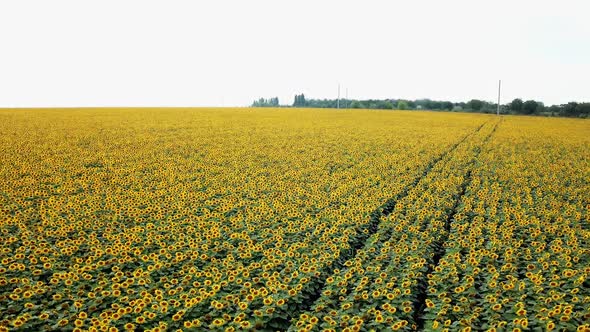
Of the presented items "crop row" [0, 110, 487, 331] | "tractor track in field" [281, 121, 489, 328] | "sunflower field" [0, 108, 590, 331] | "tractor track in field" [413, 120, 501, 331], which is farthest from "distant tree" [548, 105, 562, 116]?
"tractor track in field" [413, 120, 501, 331]

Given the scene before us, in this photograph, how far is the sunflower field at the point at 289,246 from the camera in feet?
18.9

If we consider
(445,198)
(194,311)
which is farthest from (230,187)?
(194,311)

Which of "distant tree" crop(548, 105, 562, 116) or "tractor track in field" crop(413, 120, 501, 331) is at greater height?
"distant tree" crop(548, 105, 562, 116)

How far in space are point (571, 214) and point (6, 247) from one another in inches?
470

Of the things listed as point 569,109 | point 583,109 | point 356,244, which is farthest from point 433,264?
point 583,109

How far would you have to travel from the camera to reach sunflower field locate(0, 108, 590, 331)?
5.77 metres

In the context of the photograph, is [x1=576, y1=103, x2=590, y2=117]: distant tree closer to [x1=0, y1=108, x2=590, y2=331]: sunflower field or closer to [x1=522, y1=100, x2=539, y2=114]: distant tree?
[x1=522, y1=100, x2=539, y2=114]: distant tree

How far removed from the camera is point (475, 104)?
91125 millimetres

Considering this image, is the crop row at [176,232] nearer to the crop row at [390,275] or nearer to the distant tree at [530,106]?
the crop row at [390,275]

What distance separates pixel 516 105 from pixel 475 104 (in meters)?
9.03

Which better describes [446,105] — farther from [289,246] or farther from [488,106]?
[289,246]

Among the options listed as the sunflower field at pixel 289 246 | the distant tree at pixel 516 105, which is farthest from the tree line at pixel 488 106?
the sunflower field at pixel 289 246

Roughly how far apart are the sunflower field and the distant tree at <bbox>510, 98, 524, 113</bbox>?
73.2m

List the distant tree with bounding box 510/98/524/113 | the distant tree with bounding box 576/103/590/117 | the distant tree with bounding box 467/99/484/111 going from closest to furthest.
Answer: the distant tree with bounding box 576/103/590/117 < the distant tree with bounding box 510/98/524/113 < the distant tree with bounding box 467/99/484/111
